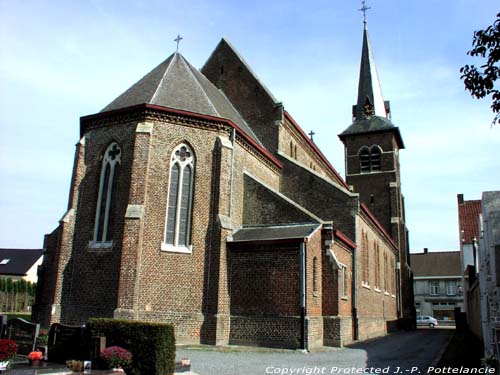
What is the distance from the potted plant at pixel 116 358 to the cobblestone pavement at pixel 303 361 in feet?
5.18

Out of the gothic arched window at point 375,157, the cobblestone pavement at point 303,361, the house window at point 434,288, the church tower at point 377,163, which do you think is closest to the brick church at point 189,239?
the cobblestone pavement at point 303,361

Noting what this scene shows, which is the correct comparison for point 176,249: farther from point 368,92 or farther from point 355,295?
point 368,92

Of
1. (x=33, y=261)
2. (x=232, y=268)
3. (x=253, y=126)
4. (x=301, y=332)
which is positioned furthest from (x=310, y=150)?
(x=33, y=261)

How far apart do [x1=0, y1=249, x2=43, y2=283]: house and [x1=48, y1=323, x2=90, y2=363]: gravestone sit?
43.0 m

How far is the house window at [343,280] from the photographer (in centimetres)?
1609

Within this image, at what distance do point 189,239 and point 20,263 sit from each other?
44768 millimetres

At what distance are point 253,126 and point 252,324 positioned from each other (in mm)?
10307

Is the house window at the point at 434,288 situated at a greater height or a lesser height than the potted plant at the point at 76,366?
greater

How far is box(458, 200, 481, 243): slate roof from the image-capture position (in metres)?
36.2

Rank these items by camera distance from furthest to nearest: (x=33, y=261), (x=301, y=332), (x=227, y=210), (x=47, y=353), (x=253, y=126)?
(x=33, y=261), (x=253, y=126), (x=227, y=210), (x=301, y=332), (x=47, y=353)

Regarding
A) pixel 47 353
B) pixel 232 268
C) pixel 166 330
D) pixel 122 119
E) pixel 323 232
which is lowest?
pixel 47 353

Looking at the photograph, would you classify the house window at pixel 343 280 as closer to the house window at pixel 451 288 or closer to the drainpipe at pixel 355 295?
the drainpipe at pixel 355 295

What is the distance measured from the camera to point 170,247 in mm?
14734

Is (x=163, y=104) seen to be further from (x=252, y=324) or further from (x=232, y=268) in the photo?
(x=252, y=324)
